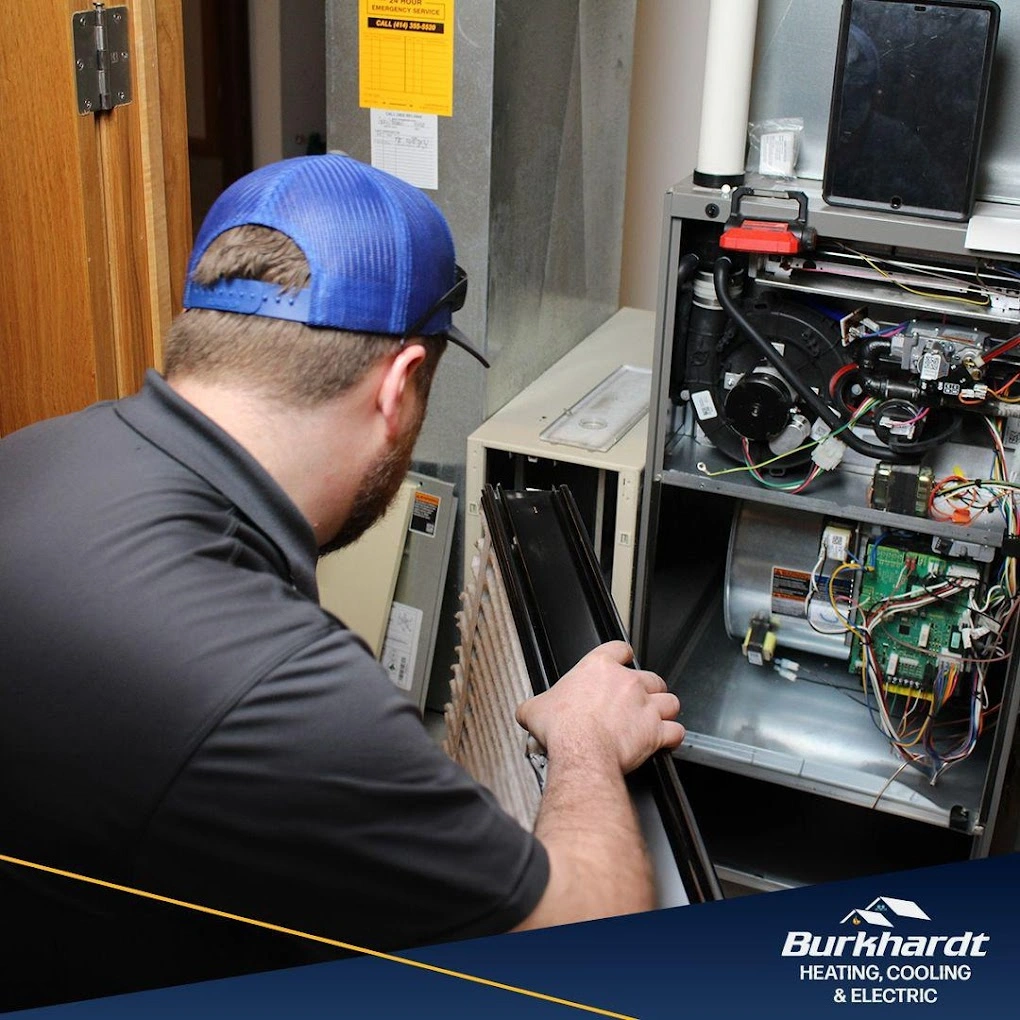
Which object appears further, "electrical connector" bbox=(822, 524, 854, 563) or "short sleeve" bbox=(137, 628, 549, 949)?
"electrical connector" bbox=(822, 524, 854, 563)

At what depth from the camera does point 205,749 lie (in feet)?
3.06

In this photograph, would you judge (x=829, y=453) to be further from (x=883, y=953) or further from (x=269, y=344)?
(x=269, y=344)

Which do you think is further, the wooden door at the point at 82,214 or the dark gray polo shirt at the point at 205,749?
the wooden door at the point at 82,214

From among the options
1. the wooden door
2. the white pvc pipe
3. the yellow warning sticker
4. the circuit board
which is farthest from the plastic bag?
the wooden door

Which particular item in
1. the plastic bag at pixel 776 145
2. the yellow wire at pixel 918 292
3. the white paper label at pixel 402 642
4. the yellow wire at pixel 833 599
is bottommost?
the white paper label at pixel 402 642

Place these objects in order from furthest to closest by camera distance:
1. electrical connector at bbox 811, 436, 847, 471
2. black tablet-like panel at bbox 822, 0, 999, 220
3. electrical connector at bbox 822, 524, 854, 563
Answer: electrical connector at bbox 822, 524, 854, 563 → electrical connector at bbox 811, 436, 847, 471 → black tablet-like panel at bbox 822, 0, 999, 220

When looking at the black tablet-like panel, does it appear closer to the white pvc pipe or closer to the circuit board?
the white pvc pipe

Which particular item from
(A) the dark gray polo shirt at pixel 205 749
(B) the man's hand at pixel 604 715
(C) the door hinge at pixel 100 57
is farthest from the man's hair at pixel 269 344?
(C) the door hinge at pixel 100 57

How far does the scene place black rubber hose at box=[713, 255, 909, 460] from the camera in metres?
2.00

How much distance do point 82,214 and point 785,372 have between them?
108 centimetres

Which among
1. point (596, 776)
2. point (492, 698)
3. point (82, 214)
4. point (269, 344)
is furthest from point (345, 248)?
point (82, 214)

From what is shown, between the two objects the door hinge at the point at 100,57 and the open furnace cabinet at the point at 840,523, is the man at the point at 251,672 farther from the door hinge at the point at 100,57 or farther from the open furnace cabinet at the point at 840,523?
the open furnace cabinet at the point at 840,523

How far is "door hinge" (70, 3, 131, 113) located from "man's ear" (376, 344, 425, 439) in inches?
37.8

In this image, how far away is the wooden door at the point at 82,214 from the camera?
6.20 ft
